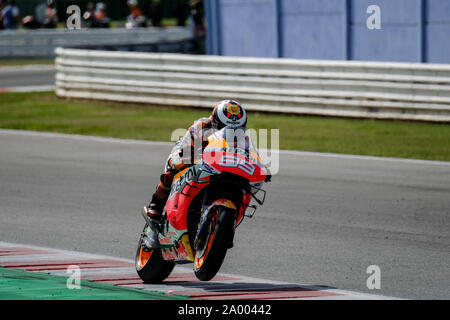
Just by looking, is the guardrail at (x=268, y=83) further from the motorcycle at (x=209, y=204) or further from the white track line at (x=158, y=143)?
the motorcycle at (x=209, y=204)

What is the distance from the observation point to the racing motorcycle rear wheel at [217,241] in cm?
637

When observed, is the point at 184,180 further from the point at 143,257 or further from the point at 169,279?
the point at 169,279

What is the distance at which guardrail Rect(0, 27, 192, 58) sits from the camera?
115ft

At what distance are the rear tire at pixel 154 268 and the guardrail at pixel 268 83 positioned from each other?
9983mm

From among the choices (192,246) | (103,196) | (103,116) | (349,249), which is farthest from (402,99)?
(192,246)

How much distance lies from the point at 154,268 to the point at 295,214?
3.08 metres

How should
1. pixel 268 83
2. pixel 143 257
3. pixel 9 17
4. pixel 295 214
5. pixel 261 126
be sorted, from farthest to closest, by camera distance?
pixel 9 17 < pixel 268 83 < pixel 261 126 < pixel 295 214 < pixel 143 257

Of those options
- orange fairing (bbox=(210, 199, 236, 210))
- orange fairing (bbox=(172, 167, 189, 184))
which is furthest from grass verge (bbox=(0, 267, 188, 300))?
orange fairing (bbox=(172, 167, 189, 184))

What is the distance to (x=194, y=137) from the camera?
688cm

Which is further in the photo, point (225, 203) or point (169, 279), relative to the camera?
point (169, 279)

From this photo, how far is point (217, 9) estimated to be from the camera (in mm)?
23594

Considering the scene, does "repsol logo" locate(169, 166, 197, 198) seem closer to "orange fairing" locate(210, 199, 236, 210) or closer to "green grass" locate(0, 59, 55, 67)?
"orange fairing" locate(210, 199, 236, 210)

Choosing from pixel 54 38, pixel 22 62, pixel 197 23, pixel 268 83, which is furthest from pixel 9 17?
pixel 268 83

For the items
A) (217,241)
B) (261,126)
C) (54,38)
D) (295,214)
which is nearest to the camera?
(217,241)
